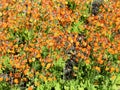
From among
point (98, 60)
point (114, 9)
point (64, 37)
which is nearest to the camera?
point (98, 60)

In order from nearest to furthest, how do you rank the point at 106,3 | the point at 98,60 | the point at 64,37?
the point at 98,60, the point at 64,37, the point at 106,3

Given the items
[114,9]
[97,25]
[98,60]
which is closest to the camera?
[98,60]

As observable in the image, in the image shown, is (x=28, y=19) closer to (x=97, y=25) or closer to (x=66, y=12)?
(x=66, y=12)

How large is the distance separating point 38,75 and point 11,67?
653 millimetres

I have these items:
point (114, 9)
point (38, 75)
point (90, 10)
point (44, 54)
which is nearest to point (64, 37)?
point (44, 54)

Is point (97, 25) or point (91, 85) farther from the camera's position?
point (97, 25)

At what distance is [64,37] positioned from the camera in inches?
309

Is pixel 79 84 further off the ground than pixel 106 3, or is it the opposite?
pixel 106 3

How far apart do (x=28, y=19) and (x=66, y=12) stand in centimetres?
108

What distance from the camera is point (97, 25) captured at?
867 cm

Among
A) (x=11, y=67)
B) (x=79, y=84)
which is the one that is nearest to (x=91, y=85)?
(x=79, y=84)

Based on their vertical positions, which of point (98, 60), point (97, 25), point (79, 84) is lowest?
point (79, 84)

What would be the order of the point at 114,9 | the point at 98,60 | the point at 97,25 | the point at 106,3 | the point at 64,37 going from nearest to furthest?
the point at 98,60 < the point at 64,37 < the point at 97,25 < the point at 114,9 < the point at 106,3

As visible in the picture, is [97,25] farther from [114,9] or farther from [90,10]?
[90,10]
